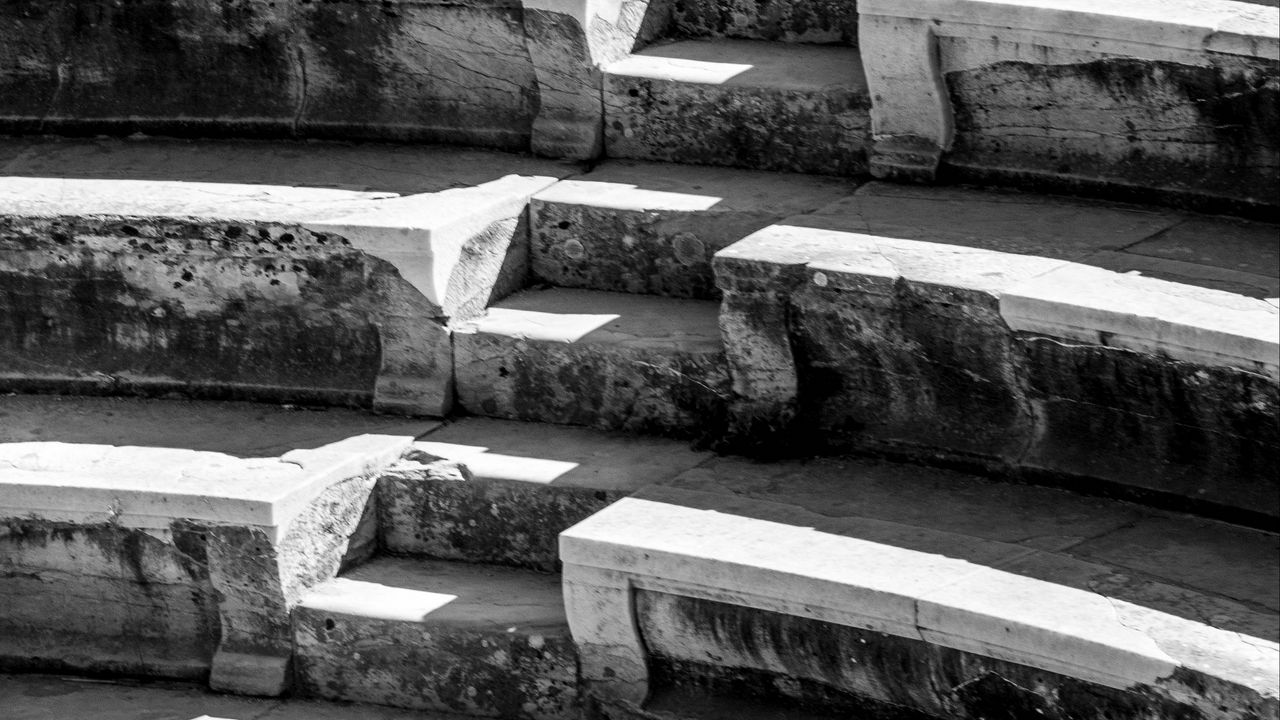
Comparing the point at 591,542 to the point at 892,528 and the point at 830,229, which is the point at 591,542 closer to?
the point at 892,528

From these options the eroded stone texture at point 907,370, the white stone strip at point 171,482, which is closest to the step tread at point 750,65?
the eroded stone texture at point 907,370

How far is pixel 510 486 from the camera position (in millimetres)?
3797

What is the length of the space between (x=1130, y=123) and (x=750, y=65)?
3.47 feet

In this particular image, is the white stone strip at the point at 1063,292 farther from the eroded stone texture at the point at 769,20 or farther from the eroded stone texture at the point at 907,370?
the eroded stone texture at the point at 769,20

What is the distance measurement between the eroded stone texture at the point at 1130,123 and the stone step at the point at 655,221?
0.39 meters

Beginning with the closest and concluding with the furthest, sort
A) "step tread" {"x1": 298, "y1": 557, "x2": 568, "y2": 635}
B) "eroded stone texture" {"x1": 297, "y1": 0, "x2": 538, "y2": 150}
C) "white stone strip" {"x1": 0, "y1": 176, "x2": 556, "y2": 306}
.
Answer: "step tread" {"x1": 298, "y1": 557, "x2": 568, "y2": 635} → "white stone strip" {"x1": 0, "y1": 176, "x2": 556, "y2": 306} → "eroded stone texture" {"x1": 297, "y1": 0, "x2": 538, "y2": 150}

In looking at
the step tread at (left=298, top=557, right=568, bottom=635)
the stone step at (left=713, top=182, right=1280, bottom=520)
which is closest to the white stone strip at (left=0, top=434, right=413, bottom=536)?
the step tread at (left=298, top=557, right=568, bottom=635)

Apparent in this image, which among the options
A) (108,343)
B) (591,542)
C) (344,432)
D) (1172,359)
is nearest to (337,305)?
(344,432)

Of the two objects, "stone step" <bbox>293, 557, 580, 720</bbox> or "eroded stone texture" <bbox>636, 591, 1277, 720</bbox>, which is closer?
"eroded stone texture" <bbox>636, 591, 1277, 720</bbox>

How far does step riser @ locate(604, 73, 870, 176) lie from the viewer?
4.33 metres

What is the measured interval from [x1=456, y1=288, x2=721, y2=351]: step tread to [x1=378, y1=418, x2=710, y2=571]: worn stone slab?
22cm

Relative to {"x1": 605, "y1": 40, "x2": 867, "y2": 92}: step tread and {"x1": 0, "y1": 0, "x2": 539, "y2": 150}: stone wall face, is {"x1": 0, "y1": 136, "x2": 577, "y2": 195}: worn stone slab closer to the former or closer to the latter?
{"x1": 0, "y1": 0, "x2": 539, "y2": 150}: stone wall face

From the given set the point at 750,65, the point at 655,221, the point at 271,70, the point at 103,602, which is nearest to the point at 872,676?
the point at 655,221

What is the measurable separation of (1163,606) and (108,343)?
2556mm
